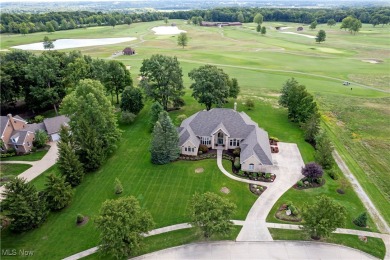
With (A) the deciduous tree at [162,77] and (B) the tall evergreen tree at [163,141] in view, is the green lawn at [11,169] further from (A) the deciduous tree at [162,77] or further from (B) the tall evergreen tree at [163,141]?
(A) the deciduous tree at [162,77]

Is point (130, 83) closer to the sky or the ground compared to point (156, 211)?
closer to the sky

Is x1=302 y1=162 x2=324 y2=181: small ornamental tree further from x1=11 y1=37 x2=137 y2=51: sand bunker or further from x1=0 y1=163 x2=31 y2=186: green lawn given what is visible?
x1=11 y1=37 x2=137 y2=51: sand bunker

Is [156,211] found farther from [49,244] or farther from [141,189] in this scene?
[49,244]

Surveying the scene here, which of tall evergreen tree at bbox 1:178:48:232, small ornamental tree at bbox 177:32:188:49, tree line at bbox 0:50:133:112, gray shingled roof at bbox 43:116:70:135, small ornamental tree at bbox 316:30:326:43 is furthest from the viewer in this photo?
small ornamental tree at bbox 316:30:326:43

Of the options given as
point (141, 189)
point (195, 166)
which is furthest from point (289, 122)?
point (141, 189)

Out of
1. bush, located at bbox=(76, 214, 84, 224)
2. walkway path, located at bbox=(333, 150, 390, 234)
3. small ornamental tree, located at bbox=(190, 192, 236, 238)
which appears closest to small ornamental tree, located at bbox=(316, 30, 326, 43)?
walkway path, located at bbox=(333, 150, 390, 234)

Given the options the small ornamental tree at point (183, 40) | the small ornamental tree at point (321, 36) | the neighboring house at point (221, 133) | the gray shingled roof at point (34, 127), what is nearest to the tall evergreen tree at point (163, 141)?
the neighboring house at point (221, 133)
